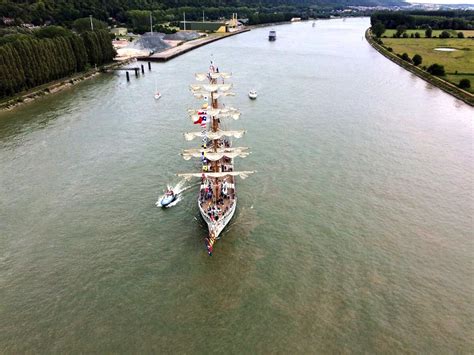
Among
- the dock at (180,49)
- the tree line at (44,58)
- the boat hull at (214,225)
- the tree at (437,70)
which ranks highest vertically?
the tree line at (44,58)

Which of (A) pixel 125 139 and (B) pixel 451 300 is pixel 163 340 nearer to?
(B) pixel 451 300

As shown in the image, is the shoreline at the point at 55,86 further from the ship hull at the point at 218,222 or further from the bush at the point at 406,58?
the bush at the point at 406,58

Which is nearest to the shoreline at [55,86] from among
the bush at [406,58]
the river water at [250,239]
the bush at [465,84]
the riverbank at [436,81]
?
the river water at [250,239]

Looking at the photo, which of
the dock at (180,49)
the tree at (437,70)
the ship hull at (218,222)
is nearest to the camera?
the ship hull at (218,222)

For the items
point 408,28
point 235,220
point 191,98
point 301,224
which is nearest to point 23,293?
point 235,220

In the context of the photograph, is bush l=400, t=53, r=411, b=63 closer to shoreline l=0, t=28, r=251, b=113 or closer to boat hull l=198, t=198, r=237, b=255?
shoreline l=0, t=28, r=251, b=113

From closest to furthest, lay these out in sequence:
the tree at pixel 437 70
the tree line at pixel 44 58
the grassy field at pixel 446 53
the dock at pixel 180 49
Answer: the tree line at pixel 44 58 → the tree at pixel 437 70 → the grassy field at pixel 446 53 → the dock at pixel 180 49
